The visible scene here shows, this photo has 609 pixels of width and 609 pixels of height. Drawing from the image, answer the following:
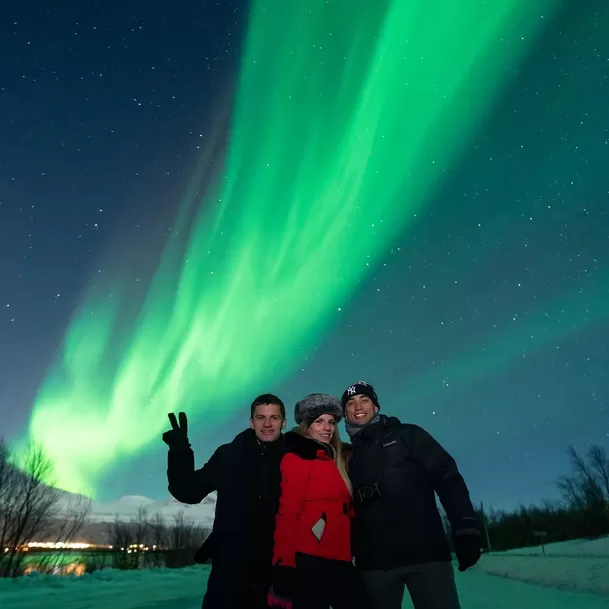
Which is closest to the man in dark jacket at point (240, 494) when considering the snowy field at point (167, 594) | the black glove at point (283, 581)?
the black glove at point (283, 581)

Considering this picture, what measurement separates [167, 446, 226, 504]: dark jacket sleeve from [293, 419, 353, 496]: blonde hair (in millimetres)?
620

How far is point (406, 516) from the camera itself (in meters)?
3.24

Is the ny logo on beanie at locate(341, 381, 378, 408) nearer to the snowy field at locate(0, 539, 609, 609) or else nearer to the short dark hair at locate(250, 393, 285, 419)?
the short dark hair at locate(250, 393, 285, 419)

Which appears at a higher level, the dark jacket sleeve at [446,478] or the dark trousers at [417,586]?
the dark jacket sleeve at [446,478]

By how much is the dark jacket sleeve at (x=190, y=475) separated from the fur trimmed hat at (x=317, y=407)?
65cm

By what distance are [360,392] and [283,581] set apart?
1.49 meters

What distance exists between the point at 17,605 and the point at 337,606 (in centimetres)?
859

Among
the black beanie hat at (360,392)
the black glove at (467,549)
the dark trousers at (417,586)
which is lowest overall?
the dark trousers at (417,586)

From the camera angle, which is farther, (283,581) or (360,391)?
(360,391)

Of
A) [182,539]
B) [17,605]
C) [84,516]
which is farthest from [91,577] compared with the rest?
[182,539]

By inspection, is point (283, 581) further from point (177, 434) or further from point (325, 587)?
point (177, 434)

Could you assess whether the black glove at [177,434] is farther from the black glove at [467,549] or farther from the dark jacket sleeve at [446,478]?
the black glove at [467,549]

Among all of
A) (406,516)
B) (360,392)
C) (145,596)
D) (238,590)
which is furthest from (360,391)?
(145,596)

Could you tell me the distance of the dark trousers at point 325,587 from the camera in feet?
8.88
